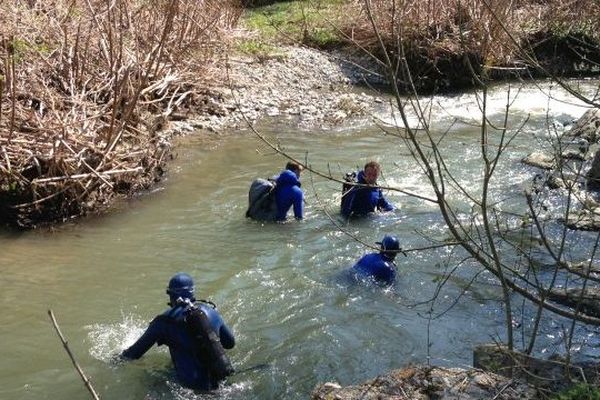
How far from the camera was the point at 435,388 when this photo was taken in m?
4.27

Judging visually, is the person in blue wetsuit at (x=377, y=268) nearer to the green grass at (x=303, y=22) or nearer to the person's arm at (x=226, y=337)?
the person's arm at (x=226, y=337)

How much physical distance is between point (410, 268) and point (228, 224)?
2.60 meters

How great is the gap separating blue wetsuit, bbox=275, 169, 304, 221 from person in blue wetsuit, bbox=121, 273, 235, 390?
361 centimetres

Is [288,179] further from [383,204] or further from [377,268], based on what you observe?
[377,268]

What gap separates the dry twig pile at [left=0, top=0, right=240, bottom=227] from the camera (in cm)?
929

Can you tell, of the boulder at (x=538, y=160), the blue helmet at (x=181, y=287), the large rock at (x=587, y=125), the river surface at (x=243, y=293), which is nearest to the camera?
the blue helmet at (x=181, y=287)

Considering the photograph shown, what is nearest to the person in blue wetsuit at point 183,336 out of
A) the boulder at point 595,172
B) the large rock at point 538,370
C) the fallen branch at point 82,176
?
the large rock at point 538,370

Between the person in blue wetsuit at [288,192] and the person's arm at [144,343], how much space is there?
375 cm

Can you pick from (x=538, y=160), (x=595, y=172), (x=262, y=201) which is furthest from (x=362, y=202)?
(x=595, y=172)

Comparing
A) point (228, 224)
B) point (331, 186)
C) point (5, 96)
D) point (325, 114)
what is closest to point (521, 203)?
point (331, 186)

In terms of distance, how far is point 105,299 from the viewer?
7.67 meters

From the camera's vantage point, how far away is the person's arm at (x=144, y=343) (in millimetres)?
5891

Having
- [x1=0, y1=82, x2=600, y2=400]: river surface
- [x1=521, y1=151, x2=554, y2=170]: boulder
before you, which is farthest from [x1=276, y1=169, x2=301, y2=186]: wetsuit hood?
[x1=521, y1=151, x2=554, y2=170]: boulder

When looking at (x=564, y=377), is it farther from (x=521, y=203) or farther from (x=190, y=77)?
(x=190, y=77)
